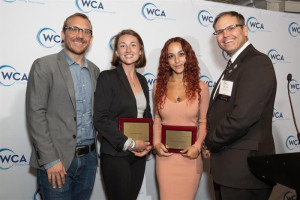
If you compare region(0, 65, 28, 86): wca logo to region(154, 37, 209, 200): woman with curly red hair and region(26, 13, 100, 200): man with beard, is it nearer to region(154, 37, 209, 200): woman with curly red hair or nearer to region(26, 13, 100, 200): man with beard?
region(26, 13, 100, 200): man with beard

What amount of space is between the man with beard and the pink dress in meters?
0.63

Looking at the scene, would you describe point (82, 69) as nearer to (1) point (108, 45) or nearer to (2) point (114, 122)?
(2) point (114, 122)

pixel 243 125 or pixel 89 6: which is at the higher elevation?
pixel 89 6

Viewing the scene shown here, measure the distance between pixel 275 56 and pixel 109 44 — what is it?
7.86 feet

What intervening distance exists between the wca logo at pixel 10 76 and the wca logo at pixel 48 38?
1.24 feet

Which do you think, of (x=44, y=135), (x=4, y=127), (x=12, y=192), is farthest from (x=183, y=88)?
(x=12, y=192)

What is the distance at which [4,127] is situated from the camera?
2574 millimetres

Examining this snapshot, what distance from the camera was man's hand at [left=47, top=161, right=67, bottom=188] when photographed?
6.07 ft

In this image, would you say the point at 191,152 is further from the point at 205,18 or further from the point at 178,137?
the point at 205,18

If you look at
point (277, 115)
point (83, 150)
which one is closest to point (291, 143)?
point (277, 115)

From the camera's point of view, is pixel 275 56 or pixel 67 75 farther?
pixel 275 56

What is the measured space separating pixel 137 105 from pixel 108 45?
1.06m

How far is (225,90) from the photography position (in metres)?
1.87

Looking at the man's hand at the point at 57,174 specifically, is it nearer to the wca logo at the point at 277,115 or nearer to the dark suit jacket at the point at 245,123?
the dark suit jacket at the point at 245,123
